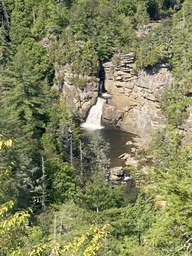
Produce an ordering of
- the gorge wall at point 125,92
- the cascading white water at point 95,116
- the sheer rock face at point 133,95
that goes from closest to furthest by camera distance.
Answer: the sheer rock face at point 133,95, the gorge wall at point 125,92, the cascading white water at point 95,116

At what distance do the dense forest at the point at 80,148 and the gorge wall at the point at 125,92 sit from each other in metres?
1.66

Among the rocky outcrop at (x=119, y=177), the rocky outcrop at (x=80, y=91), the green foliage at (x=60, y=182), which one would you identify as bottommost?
the rocky outcrop at (x=119, y=177)

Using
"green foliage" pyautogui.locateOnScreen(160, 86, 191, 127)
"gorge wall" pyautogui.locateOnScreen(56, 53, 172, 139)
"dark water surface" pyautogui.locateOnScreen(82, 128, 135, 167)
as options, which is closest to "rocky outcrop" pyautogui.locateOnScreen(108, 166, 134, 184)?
"dark water surface" pyautogui.locateOnScreen(82, 128, 135, 167)

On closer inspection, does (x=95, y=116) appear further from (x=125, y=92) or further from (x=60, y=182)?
(x=60, y=182)

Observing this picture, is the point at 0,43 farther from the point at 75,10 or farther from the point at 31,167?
the point at 31,167

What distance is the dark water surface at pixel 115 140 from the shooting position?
162ft

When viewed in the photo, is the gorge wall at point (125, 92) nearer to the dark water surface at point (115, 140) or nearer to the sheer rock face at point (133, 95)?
the sheer rock face at point (133, 95)

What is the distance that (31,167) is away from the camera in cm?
3253

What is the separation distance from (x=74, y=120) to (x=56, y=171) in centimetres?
1303

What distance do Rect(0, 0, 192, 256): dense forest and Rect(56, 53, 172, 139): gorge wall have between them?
5.43 feet

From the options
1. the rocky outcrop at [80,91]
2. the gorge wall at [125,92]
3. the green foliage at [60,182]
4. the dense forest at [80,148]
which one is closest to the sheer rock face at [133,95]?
the gorge wall at [125,92]

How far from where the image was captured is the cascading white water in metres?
61.6

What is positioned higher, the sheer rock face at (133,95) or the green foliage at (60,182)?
the sheer rock face at (133,95)

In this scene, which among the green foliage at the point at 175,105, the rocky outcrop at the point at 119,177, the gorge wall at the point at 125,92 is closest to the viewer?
the rocky outcrop at the point at 119,177
